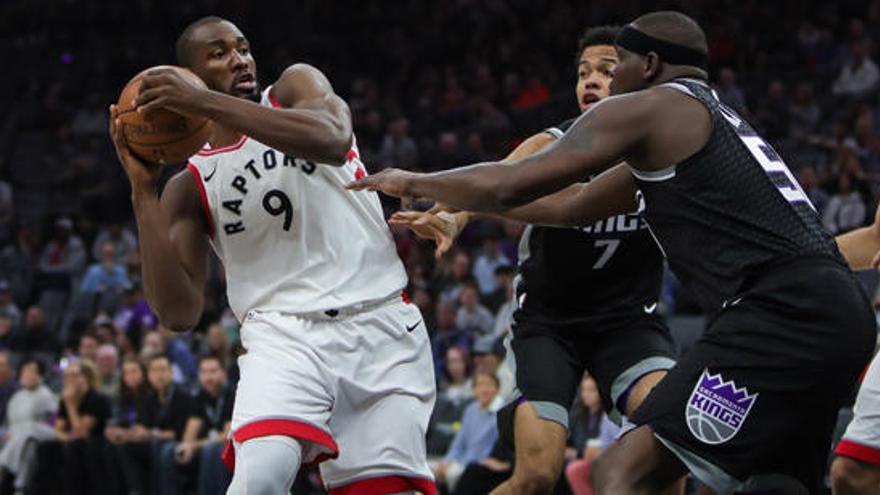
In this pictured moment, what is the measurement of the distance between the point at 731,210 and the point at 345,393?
5.12 ft

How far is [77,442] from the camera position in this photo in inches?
525

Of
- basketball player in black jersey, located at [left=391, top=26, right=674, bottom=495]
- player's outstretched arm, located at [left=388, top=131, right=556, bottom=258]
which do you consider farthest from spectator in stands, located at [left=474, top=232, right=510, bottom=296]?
player's outstretched arm, located at [left=388, top=131, right=556, bottom=258]

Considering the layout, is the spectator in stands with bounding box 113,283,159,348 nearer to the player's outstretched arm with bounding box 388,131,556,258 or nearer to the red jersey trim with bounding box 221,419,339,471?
the player's outstretched arm with bounding box 388,131,556,258

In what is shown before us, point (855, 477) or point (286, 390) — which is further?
point (855, 477)

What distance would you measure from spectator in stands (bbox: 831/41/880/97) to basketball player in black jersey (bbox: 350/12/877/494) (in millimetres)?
12150

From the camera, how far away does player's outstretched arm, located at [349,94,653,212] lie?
4.62 m

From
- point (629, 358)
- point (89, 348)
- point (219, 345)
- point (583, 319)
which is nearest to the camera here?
point (629, 358)

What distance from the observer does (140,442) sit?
13109 mm

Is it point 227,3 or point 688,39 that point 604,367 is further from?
point 227,3

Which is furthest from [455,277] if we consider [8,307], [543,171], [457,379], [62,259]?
[543,171]

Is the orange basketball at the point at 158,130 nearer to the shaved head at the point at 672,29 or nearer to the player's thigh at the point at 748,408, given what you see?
the shaved head at the point at 672,29

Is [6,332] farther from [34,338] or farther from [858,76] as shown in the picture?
[858,76]

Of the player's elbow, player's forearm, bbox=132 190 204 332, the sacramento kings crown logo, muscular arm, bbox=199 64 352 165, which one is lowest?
the sacramento kings crown logo

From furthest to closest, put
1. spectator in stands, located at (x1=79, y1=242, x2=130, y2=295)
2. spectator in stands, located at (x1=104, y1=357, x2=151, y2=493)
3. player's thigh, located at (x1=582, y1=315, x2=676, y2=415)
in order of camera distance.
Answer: spectator in stands, located at (x1=79, y1=242, x2=130, y2=295) → spectator in stands, located at (x1=104, y1=357, x2=151, y2=493) → player's thigh, located at (x1=582, y1=315, x2=676, y2=415)
